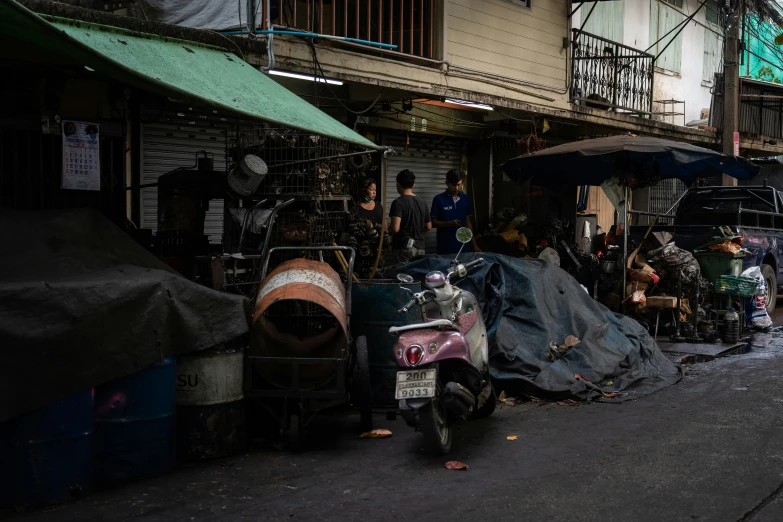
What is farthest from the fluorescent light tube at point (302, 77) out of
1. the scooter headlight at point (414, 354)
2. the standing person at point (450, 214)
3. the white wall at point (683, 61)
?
the white wall at point (683, 61)

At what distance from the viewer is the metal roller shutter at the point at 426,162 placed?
45.5ft

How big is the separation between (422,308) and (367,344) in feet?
2.11

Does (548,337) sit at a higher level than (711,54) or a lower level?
lower

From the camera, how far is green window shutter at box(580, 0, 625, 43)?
61.0 feet

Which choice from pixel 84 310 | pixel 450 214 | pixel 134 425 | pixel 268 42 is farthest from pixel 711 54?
pixel 84 310

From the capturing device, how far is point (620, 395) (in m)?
7.99

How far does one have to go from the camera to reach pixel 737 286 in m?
11.5

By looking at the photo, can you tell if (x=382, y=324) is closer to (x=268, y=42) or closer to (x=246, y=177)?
(x=246, y=177)

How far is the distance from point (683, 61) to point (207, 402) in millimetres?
20899

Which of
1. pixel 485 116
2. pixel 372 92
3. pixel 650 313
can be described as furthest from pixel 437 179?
pixel 650 313

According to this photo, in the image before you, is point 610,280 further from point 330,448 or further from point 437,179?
point 330,448

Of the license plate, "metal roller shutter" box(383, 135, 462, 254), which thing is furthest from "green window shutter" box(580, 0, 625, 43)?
the license plate

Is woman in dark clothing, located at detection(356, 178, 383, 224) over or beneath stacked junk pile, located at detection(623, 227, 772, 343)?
over

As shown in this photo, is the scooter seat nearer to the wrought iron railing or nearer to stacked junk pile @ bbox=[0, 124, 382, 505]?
stacked junk pile @ bbox=[0, 124, 382, 505]
